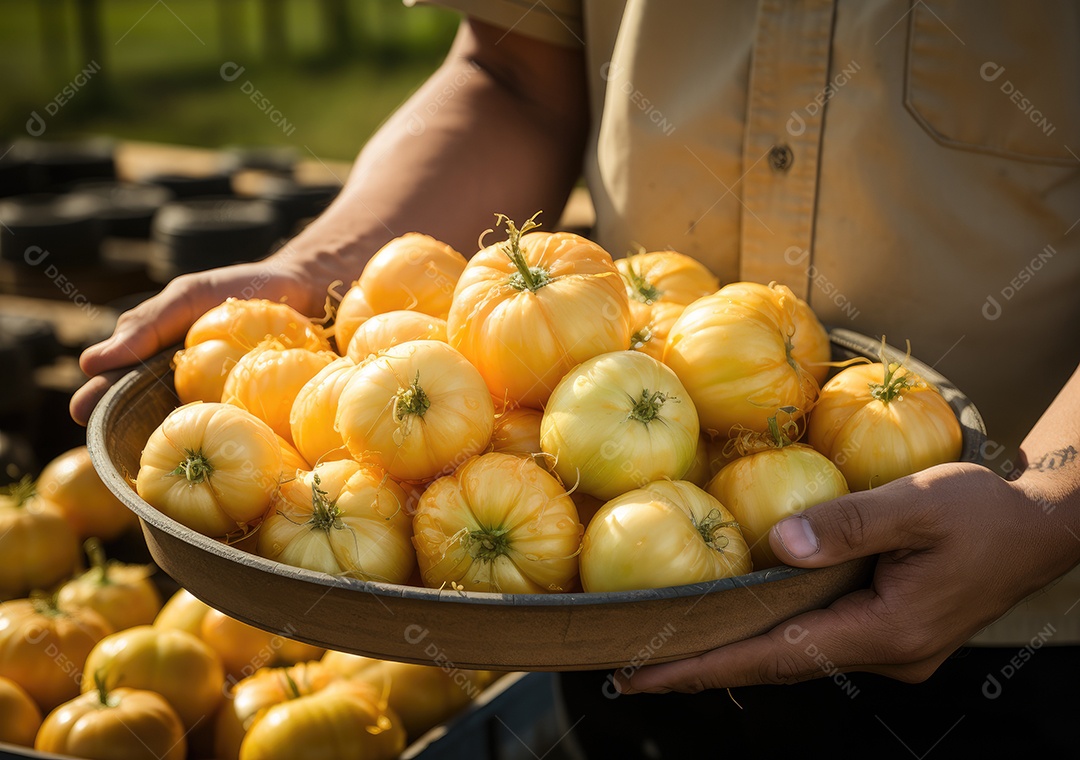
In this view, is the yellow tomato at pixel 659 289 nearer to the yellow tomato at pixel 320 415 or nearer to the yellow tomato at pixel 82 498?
the yellow tomato at pixel 320 415

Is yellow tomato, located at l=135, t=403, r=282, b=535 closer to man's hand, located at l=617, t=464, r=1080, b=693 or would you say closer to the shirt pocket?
man's hand, located at l=617, t=464, r=1080, b=693

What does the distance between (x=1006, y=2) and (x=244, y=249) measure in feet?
7.92

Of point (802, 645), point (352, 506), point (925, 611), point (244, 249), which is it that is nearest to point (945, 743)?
point (925, 611)

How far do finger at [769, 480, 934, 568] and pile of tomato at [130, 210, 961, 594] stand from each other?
77 mm

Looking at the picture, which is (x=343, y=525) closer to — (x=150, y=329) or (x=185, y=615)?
(x=150, y=329)

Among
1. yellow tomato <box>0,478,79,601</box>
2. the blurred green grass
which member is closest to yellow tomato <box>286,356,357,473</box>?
yellow tomato <box>0,478,79,601</box>

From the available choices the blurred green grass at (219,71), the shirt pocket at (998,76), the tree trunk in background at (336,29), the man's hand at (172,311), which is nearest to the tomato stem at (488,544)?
the man's hand at (172,311)

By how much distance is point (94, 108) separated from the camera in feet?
34.6

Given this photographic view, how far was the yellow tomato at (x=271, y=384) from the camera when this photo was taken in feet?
3.67

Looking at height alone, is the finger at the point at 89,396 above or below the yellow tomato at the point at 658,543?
below

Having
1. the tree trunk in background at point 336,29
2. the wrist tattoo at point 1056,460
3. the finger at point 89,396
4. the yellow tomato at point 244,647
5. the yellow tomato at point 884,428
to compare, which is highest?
the wrist tattoo at point 1056,460

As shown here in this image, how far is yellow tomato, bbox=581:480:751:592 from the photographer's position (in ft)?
2.92

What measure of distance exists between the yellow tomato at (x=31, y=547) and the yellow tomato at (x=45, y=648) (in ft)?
0.50

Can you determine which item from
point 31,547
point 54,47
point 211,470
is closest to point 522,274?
point 211,470
